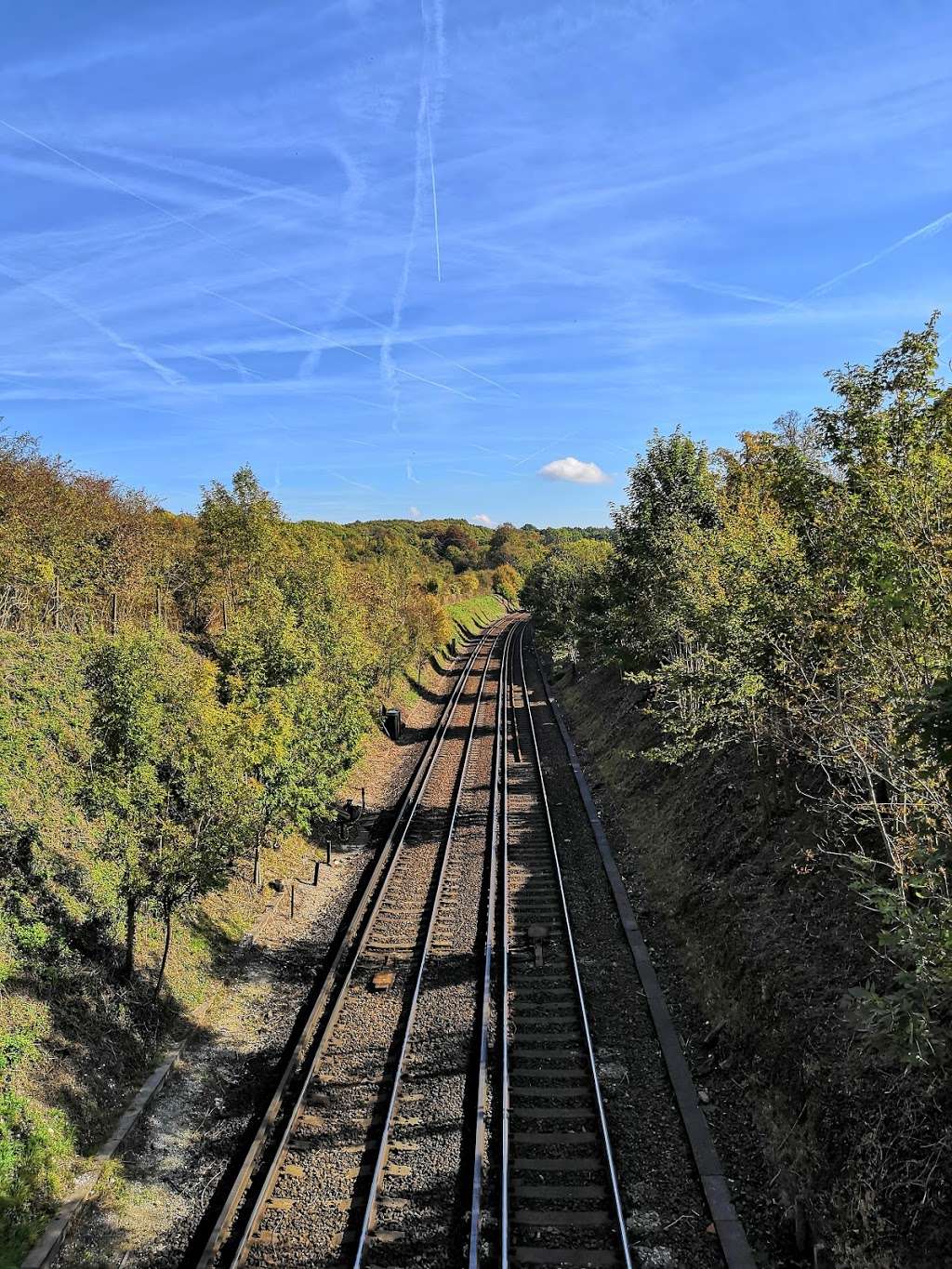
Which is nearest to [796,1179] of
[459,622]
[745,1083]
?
[745,1083]

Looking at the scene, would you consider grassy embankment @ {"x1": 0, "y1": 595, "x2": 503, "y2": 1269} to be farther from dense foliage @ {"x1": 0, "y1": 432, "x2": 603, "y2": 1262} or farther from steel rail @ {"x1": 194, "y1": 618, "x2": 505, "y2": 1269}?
steel rail @ {"x1": 194, "y1": 618, "x2": 505, "y2": 1269}

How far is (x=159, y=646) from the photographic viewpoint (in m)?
11.8

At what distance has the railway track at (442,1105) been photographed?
742 centimetres

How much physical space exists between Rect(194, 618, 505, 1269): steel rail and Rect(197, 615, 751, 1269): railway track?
29 millimetres

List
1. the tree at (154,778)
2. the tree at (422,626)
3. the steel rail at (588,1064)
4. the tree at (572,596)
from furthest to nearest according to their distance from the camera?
the tree at (422,626), the tree at (572,596), the tree at (154,778), the steel rail at (588,1064)

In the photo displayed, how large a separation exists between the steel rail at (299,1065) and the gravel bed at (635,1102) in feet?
13.0

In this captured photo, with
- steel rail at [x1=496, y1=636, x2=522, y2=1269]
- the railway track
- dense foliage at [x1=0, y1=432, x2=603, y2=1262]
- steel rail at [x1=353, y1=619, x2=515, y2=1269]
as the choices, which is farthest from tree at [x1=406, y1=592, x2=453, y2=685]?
the railway track

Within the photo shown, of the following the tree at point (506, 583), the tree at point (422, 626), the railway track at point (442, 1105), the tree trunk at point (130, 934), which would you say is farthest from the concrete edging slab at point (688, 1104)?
the tree at point (506, 583)

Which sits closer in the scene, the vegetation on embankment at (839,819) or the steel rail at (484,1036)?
the vegetation on embankment at (839,819)

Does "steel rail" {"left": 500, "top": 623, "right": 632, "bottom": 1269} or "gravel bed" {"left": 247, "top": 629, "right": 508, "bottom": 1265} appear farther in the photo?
"gravel bed" {"left": 247, "top": 629, "right": 508, "bottom": 1265}

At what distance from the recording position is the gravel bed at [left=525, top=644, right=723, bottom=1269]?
291 inches

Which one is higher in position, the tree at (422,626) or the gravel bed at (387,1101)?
the tree at (422,626)

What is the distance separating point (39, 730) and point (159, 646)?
213 centimetres

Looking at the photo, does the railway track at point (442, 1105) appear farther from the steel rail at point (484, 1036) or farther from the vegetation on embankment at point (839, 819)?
the vegetation on embankment at point (839, 819)
